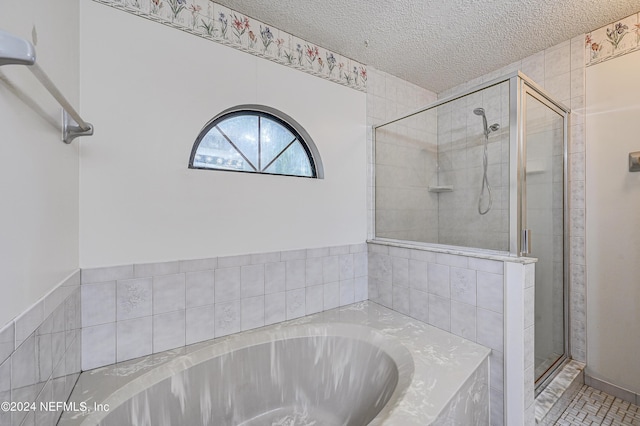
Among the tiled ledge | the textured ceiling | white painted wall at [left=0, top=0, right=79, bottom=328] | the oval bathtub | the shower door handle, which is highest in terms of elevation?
the textured ceiling

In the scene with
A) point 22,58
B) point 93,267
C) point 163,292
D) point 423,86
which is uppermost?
point 423,86

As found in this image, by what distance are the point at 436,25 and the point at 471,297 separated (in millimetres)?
1755

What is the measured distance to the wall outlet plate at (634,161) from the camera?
1645 mm

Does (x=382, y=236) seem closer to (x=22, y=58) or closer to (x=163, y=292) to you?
(x=163, y=292)

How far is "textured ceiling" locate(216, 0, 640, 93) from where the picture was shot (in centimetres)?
160

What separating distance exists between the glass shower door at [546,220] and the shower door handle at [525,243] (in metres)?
0.08

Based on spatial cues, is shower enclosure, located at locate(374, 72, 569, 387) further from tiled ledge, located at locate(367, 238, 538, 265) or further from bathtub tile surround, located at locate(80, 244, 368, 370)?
bathtub tile surround, located at locate(80, 244, 368, 370)

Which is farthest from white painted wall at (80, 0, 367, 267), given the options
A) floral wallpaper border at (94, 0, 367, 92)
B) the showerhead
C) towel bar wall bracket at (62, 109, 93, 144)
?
the showerhead

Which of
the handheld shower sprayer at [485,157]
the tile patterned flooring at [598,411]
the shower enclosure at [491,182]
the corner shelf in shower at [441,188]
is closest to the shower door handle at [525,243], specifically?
the shower enclosure at [491,182]

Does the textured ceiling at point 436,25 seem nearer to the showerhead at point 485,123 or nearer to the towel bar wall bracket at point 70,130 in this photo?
the showerhead at point 485,123

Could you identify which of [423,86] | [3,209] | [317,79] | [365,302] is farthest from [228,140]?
[423,86]

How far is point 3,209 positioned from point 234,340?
1.20m

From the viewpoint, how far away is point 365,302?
2.19 meters

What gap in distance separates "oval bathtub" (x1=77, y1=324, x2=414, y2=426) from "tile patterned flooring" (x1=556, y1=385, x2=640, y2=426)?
1.07 metres
